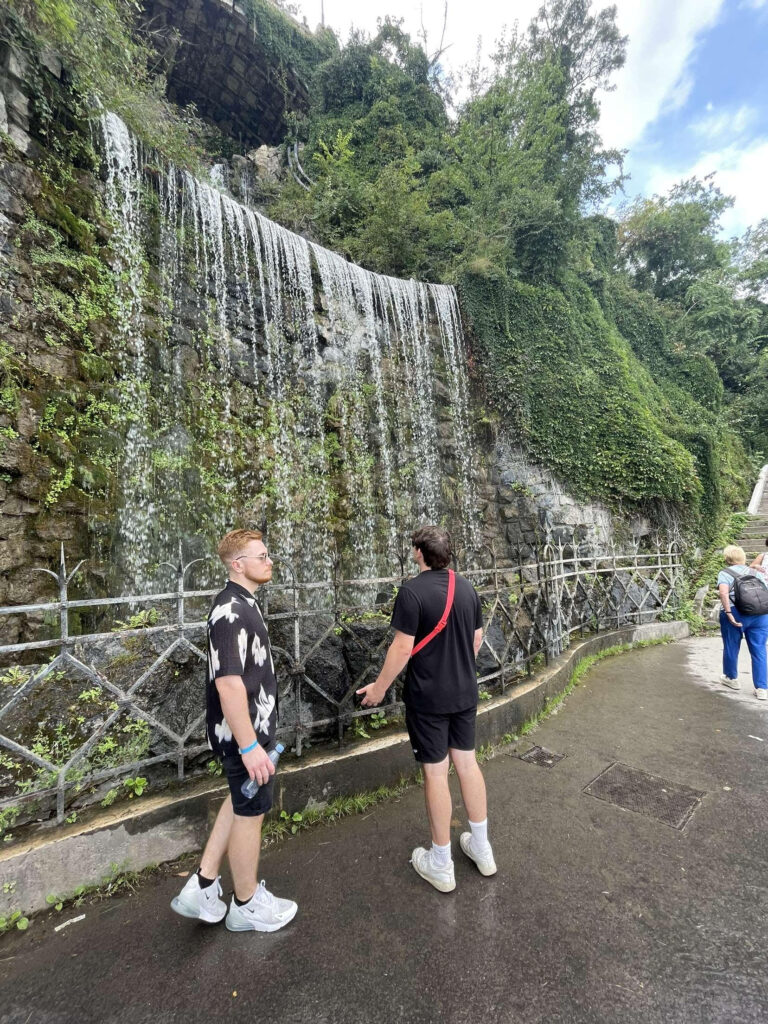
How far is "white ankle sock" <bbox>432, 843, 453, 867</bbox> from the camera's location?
7.91 feet

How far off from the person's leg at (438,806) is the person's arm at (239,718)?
908mm

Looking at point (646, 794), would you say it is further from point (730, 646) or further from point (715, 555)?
point (715, 555)

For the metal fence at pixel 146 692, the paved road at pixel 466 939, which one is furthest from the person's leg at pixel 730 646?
the metal fence at pixel 146 692

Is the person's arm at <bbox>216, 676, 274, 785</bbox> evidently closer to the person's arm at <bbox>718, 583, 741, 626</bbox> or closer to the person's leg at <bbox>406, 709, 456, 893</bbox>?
the person's leg at <bbox>406, 709, 456, 893</bbox>

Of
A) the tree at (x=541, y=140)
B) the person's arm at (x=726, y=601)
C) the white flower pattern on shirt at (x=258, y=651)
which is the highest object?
the tree at (x=541, y=140)

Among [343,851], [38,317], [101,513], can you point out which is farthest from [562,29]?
[343,851]

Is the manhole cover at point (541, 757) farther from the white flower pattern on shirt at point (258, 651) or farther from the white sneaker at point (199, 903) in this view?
the white flower pattern on shirt at point (258, 651)

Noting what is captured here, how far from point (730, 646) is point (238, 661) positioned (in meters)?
6.28

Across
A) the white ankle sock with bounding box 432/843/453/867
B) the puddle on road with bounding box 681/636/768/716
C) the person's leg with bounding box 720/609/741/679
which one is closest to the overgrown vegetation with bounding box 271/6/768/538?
the puddle on road with bounding box 681/636/768/716

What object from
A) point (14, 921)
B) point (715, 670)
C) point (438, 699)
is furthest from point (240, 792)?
point (715, 670)

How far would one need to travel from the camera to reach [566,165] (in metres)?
15.4

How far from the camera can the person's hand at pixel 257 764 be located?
2029 millimetres

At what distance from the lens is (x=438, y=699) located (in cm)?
251

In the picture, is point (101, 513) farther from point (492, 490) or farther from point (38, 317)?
point (492, 490)
